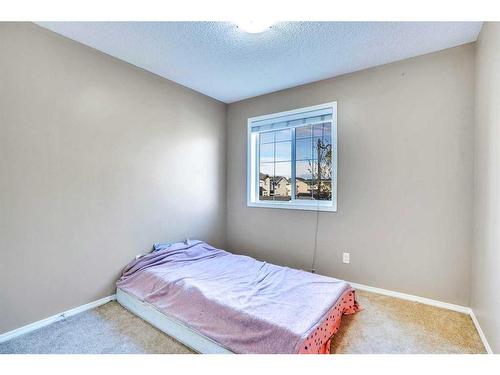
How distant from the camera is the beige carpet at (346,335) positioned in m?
1.69

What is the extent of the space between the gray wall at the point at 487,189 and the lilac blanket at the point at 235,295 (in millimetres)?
930

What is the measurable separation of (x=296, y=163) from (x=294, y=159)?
6 centimetres

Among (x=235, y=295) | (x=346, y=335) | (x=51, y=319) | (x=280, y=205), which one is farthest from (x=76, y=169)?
(x=346, y=335)

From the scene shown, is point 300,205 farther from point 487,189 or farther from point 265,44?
point 265,44

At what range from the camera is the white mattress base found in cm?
162

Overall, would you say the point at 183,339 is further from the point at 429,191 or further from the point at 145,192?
the point at 429,191

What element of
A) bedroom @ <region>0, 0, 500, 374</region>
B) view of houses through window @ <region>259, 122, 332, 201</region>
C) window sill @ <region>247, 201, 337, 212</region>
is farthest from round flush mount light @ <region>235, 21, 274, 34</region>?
window sill @ <region>247, 201, 337, 212</region>

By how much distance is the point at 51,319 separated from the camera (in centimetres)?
198

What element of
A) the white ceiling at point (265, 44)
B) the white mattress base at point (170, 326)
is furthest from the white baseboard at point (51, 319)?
the white ceiling at point (265, 44)

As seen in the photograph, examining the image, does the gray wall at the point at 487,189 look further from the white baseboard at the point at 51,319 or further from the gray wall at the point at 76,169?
the white baseboard at the point at 51,319

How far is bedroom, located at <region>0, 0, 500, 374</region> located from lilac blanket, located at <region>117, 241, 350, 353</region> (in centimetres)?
2

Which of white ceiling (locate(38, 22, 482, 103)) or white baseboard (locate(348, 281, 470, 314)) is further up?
white ceiling (locate(38, 22, 482, 103))

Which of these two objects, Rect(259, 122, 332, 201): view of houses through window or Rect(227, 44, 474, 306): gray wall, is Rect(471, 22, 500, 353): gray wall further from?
Rect(259, 122, 332, 201): view of houses through window

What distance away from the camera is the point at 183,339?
1.76 metres
